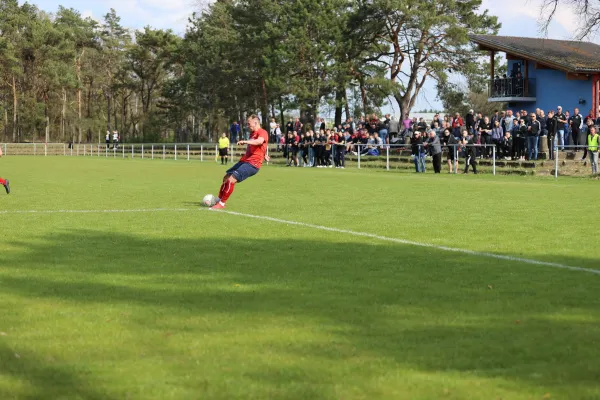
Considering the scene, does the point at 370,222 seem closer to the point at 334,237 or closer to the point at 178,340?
the point at 334,237

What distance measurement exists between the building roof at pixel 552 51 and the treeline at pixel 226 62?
4753mm

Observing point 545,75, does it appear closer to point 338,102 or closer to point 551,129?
point 338,102

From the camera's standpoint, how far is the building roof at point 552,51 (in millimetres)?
52344

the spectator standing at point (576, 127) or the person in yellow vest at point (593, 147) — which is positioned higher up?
the spectator standing at point (576, 127)

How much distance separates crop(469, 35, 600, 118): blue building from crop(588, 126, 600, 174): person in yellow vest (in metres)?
20.8

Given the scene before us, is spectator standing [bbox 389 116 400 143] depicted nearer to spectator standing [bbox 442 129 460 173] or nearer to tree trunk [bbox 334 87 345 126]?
spectator standing [bbox 442 129 460 173]

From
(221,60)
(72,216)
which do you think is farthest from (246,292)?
(221,60)

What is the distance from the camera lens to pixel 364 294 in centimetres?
805

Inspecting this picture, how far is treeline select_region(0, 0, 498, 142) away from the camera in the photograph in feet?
217

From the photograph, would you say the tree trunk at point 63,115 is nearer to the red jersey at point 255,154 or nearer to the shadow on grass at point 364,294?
the red jersey at point 255,154

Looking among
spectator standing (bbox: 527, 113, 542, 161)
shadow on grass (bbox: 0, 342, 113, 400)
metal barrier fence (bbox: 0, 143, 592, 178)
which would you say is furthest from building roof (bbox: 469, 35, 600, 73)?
shadow on grass (bbox: 0, 342, 113, 400)

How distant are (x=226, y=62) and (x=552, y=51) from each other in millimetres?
39117

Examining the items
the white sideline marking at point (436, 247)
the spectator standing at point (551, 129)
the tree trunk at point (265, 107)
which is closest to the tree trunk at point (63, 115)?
the tree trunk at point (265, 107)

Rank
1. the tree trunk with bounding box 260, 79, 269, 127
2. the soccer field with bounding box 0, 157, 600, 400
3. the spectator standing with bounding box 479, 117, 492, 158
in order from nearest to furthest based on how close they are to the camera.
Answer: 1. the soccer field with bounding box 0, 157, 600, 400
2. the spectator standing with bounding box 479, 117, 492, 158
3. the tree trunk with bounding box 260, 79, 269, 127
